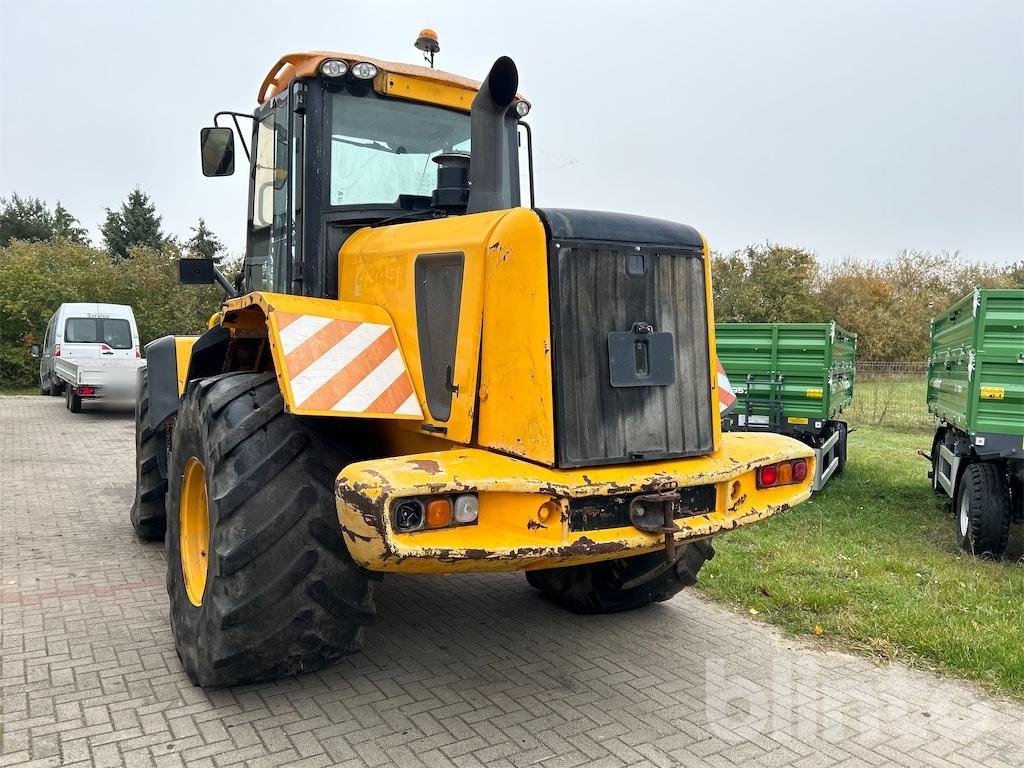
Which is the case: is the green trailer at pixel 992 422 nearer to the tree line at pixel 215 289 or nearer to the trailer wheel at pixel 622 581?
the trailer wheel at pixel 622 581

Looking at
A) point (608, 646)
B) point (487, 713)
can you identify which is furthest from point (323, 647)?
point (608, 646)

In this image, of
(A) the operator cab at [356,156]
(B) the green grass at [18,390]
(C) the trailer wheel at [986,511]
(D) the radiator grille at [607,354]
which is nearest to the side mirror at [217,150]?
(A) the operator cab at [356,156]

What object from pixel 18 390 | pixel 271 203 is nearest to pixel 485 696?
pixel 271 203

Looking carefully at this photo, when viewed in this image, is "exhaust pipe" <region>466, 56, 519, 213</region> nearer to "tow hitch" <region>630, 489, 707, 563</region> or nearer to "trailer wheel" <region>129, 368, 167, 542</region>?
"tow hitch" <region>630, 489, 707, 563</region>

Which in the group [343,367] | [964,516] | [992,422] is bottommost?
[964,516]

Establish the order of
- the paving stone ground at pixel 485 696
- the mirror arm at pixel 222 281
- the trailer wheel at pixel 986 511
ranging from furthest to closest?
1. the trailer wheel at pixel 986 511
2. the mirror arm at pixel 222 281
3. the paving stone ground at pixel 485 696

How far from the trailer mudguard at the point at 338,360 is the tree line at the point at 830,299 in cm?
2587

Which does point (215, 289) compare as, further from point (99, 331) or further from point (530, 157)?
point (530, 157)

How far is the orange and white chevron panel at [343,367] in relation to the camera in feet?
10.9

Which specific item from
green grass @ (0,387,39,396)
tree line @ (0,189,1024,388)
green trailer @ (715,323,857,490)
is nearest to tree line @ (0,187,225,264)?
tree line @ (0,189,1024,388)

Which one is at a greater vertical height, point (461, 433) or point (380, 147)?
point (380, 147)

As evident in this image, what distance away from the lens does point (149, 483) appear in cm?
618

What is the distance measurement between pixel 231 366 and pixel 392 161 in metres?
1.53

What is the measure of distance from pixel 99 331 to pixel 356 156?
46.6 feet
